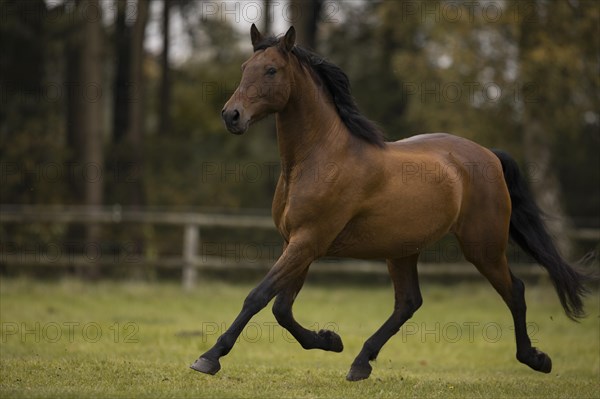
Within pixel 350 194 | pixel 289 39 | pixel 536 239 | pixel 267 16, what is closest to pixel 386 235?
pixel 350 194

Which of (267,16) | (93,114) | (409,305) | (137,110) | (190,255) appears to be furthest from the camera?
(267,16)

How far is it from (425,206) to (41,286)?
9.61 m

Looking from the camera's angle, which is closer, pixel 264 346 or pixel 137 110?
pixel 264 346

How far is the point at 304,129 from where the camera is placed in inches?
250

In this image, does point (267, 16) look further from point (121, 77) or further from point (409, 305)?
point (409, 305)

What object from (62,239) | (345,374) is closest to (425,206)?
(345,374)

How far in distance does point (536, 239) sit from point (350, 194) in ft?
7.37

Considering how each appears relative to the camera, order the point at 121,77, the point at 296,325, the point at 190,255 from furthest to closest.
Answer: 1. the point at 121,77
2. the point at 190,255
3. the point at 296,325

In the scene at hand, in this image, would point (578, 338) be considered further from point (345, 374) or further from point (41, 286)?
point (41, 286)

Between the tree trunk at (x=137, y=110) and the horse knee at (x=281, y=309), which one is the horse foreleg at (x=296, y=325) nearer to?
the horse knee at (x=281, y=309)

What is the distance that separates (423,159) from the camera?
682 cm

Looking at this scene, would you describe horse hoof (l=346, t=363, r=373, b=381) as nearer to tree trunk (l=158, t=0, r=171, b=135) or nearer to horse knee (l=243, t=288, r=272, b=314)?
horse knee (l=243, t=288, r=272, b=314)

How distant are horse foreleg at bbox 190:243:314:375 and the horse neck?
0.67 metres

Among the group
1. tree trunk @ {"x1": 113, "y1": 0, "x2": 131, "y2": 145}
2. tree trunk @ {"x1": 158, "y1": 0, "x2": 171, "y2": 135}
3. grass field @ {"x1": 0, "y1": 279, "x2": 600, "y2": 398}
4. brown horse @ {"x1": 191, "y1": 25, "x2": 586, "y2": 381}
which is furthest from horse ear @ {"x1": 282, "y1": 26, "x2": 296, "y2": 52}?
tree trunk @ {"x1": 158, "y1": 0, "x2": 171, "y2": 135}
